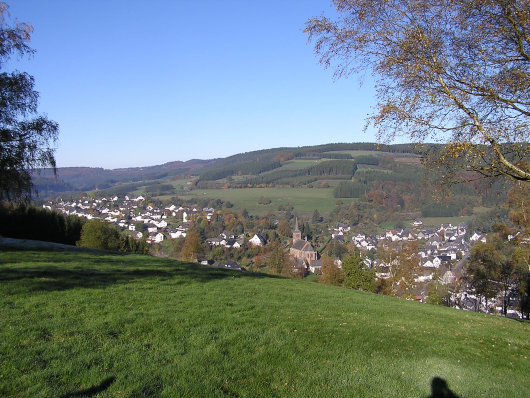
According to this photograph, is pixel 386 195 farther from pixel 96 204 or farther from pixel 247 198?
pixel 96 204

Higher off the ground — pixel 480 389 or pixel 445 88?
pixel 445 88

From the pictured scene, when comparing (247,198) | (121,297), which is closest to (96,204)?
(247,198)

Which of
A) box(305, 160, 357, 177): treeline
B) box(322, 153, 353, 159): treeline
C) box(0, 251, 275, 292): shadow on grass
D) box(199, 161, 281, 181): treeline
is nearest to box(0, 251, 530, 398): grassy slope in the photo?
box(0, 251, 275, 292): shadow on grass

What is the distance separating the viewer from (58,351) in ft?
18.6

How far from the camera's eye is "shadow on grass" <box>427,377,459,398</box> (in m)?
5.51

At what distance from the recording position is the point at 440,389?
5699 millimetres

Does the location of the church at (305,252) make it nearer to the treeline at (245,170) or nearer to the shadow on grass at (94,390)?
the shadow on grass at (94,390)

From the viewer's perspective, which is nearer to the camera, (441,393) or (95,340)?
(441,393)

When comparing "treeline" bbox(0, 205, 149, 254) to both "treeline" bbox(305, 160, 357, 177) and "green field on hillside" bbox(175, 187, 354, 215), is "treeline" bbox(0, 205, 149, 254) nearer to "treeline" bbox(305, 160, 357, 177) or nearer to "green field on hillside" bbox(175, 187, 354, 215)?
"green field on hillside" bbox(175, 187, 354, 215)

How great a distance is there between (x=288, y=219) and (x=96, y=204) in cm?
6359

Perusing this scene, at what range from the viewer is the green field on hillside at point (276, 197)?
10775cm

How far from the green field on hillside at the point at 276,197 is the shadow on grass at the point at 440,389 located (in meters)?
97.9

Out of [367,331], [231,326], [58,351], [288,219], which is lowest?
[288,219]

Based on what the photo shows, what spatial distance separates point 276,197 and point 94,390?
115m
